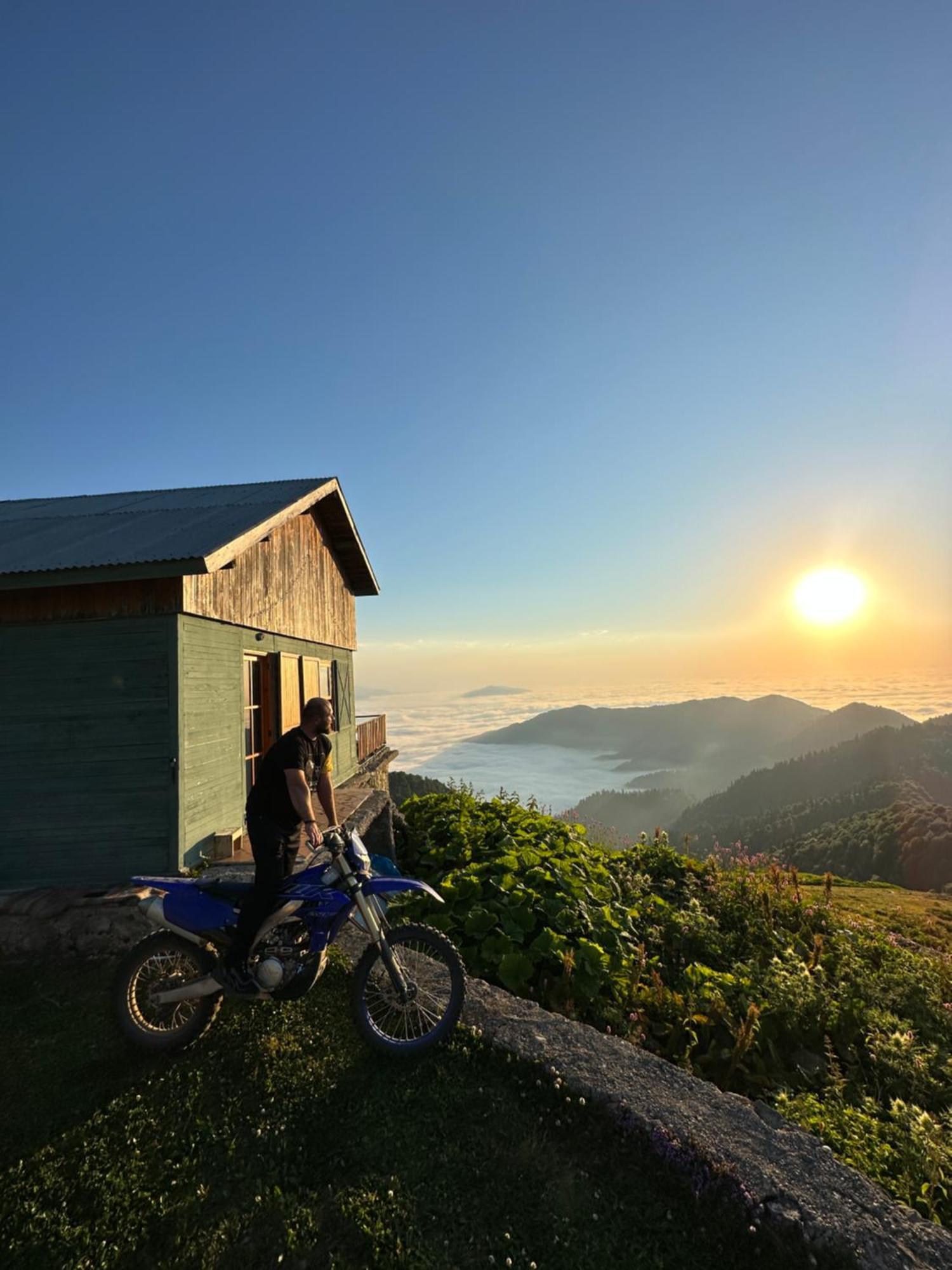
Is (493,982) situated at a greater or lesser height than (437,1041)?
lesser

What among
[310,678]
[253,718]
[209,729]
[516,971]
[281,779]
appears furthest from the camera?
[310,678]

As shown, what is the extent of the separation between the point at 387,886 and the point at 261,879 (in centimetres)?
87

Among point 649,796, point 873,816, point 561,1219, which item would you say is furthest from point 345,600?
point 649,796

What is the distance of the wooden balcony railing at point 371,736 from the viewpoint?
16484mm

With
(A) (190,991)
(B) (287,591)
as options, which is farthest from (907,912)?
(B) (287,591)

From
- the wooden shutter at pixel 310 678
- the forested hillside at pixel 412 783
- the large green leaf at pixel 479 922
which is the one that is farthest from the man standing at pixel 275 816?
the forested hillside at pixel 412 783

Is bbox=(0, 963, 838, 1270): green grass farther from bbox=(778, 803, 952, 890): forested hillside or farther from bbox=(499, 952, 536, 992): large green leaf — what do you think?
bbox=(778, 803, 952, 890): forested hillside

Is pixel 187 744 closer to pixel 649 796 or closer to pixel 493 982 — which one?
pixel 493 982

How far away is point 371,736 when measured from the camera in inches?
698

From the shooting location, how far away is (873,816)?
6650cm

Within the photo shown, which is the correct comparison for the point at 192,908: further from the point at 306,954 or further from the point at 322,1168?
the point at 322,1168

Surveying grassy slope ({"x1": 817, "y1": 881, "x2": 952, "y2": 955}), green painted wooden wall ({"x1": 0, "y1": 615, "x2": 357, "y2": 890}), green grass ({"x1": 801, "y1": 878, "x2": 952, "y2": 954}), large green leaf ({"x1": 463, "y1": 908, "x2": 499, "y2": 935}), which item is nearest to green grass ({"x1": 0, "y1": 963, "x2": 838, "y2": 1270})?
large green leaf ({"x1": 463, "y1": 908, "x2": 499, "y2": 935})

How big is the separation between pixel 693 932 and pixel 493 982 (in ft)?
8.90

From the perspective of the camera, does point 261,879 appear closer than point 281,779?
Yes
